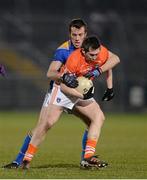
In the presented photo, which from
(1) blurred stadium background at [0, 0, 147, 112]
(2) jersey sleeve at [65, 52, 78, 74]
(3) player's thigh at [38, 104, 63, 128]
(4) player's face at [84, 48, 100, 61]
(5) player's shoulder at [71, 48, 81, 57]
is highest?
(1) blurred stadium background at [0, 0, 147, 112]

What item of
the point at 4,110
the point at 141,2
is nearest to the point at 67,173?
the point at 4,110

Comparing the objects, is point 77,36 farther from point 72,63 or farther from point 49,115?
point 49,115

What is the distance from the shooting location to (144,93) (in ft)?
98.4

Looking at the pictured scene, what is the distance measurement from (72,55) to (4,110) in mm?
20000

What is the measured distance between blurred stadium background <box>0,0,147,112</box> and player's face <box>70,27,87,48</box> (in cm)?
1933

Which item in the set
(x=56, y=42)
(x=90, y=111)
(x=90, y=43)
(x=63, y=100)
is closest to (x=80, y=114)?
(x=90, y=111)

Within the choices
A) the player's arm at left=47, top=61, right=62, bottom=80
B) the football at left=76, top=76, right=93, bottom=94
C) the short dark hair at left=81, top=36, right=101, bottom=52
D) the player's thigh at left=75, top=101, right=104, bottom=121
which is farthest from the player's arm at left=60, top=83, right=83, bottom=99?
the short dark hair at left=81, top=36, right=101, bottom=52

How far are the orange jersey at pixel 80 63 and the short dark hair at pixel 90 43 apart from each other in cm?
14

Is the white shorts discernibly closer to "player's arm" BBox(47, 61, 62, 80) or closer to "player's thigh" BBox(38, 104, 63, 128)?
"player's thigh" BBox(38, 104, 63, 128)

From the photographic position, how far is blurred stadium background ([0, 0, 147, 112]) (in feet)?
97.7

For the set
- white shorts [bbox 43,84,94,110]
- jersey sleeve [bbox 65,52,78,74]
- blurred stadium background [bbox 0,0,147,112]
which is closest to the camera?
jersey sleeve [bbox 65,52,78,74]

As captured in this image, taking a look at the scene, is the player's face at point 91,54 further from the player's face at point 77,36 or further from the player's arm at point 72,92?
the player's arm at point 72,92

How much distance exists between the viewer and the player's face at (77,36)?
32.3ft

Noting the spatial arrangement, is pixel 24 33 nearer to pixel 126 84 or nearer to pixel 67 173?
pixel 126 84
